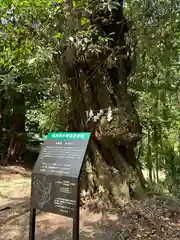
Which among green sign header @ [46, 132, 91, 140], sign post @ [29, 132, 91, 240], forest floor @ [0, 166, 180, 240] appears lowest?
forest floor @ [0, 166, 180, 240]

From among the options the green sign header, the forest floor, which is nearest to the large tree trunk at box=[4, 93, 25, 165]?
the forest floor

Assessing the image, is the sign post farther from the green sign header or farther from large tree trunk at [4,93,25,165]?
large tree trunk at [4,93,25,165]

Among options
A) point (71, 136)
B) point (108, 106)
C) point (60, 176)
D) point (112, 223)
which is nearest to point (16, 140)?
point (108, 106)

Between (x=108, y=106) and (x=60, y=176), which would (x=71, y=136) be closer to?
(x=60, y=176)

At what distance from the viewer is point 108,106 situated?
470 cm

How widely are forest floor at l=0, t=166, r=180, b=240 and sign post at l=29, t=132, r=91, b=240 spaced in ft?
3.31

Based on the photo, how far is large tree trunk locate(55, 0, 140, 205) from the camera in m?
4.58

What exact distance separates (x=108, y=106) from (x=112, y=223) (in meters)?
1.87

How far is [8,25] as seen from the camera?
4629mm

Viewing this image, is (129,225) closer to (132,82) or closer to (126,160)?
(126,160)

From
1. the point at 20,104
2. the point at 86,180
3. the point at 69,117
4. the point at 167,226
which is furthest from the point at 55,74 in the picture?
the point at 20,104

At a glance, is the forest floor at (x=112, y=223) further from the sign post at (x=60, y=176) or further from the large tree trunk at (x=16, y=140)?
the large tree trunk at (x=16, y=140)

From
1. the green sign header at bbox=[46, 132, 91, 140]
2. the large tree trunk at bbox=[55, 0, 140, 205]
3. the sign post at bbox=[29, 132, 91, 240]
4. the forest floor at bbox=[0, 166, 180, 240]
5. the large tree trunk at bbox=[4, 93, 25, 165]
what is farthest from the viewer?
the large tree trunk at bbox=[4, 93, 25, 165]

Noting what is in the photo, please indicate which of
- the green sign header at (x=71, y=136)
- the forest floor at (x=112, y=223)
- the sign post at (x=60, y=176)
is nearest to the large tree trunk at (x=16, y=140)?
the forest floor at (x=112, y=223)
